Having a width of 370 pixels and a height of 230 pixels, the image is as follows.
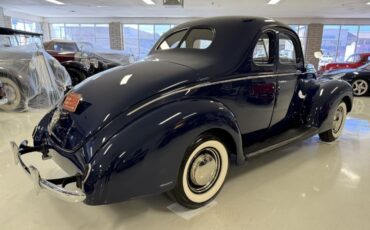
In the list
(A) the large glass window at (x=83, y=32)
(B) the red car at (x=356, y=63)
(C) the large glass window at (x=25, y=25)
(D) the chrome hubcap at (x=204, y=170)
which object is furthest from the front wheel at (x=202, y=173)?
(A) the large glass window at (x=83, y=32)

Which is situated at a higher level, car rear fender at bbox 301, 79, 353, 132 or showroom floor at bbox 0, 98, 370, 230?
car rear fender at bbox 301, 79, 353, 132

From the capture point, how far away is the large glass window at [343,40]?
16548 mm

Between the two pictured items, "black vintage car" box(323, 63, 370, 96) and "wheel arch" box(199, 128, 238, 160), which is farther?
"black vintage car" box(323, 63, 370, 96)

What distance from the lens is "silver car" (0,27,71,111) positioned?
5230mm

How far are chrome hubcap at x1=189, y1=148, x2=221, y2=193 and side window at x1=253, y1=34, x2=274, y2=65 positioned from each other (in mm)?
1104

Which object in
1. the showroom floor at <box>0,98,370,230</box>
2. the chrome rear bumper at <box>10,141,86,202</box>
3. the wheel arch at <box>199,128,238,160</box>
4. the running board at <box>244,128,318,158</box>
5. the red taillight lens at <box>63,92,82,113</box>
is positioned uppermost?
the red taillight lens at <box>63,92,82,113</box>

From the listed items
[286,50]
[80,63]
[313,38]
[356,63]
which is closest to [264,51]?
[286,50]

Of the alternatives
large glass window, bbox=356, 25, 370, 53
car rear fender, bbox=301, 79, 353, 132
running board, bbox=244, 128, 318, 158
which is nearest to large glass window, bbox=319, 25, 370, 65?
large glass window, bbox=356, 25, 370, 53

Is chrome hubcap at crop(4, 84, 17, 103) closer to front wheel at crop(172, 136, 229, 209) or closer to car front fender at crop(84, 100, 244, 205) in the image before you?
car front fender at crop(84, 100, 244, 205)

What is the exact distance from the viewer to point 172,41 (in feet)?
10.4

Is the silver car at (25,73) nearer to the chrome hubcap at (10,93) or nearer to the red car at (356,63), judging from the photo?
the chrome hubcap at (10,93)

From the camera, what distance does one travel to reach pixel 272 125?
117 inches

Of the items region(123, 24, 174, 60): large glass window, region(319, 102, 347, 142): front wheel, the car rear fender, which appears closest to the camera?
the car rear fender

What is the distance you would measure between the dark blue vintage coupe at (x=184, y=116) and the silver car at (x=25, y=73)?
3.36m
